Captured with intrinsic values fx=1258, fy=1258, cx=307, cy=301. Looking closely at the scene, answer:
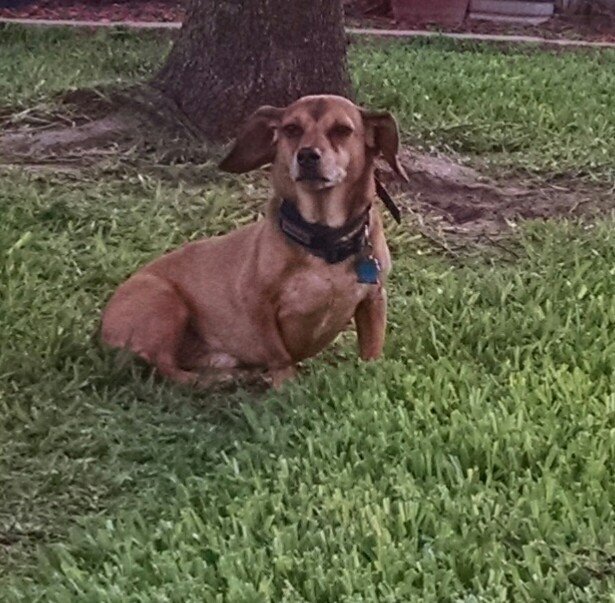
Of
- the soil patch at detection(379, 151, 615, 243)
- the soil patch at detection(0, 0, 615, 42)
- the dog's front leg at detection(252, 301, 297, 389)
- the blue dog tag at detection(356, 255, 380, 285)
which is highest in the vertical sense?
the blue dog tag at detection(356, 255, 380, 285)

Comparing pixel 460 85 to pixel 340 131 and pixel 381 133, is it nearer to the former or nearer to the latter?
pixel 381 133

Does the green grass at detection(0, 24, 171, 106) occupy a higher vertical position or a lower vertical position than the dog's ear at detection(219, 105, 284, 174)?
lower

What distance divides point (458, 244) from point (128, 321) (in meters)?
1.78

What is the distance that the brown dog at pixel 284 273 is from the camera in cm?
397

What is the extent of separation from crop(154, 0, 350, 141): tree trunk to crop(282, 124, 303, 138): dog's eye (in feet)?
7.75

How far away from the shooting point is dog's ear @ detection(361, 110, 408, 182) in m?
4.07

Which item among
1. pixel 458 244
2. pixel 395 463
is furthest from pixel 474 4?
pixel 395 463

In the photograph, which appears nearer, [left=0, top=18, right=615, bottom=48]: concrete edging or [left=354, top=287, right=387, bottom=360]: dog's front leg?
[left=354, top=287, right=387, bottom=360]: dog's front leg

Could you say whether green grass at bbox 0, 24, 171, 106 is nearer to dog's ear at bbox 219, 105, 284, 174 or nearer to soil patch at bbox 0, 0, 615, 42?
soil patch at bbox 0, 0, 615, 42

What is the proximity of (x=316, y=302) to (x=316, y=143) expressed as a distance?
504 millimetres

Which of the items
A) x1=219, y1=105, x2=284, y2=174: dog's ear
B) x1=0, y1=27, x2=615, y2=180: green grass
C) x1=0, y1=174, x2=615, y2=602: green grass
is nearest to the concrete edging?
x1=0, y1=27, x2=615, y2=180: green grass

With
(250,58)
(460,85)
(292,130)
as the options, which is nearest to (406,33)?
(460,85)

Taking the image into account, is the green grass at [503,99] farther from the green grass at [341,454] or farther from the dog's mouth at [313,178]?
the dog's mouth at [313,178]

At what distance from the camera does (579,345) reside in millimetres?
4125
